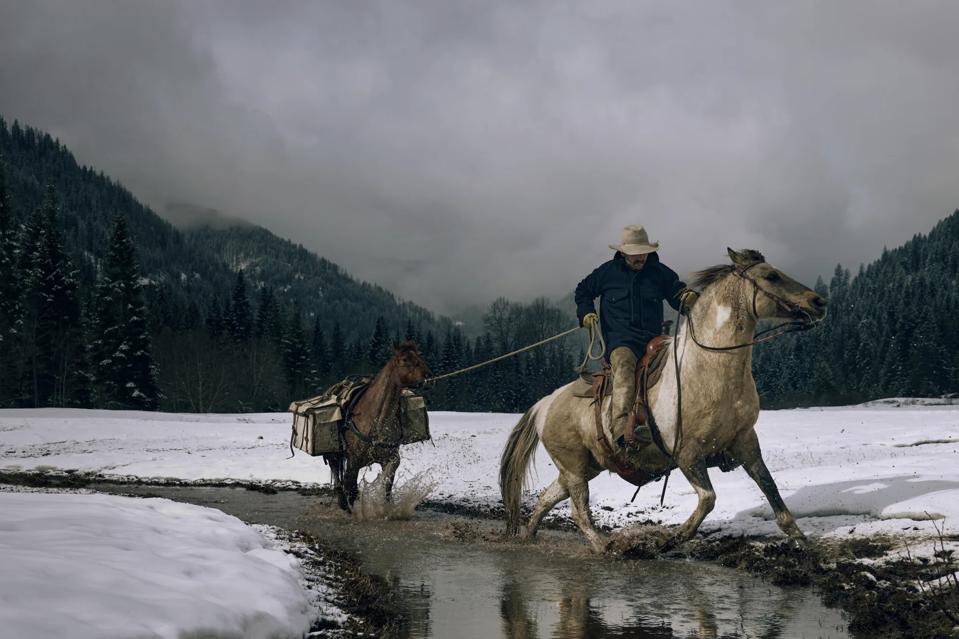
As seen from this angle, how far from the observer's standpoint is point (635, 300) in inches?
369

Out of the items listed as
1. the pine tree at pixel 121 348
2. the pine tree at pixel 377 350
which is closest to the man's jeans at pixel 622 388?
the pine tree at pixel 121 348

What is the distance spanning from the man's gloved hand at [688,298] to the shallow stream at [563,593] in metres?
2.95

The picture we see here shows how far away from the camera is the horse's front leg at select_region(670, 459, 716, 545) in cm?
806

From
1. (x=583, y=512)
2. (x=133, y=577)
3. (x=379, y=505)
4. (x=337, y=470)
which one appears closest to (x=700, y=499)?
(x=583, y=512)

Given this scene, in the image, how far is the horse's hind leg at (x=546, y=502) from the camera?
33.3 ft

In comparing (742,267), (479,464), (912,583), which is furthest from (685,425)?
(479,464)

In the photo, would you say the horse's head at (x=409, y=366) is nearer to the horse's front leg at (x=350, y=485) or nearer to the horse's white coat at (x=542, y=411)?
the horse's front leg at (x=350, y=485)

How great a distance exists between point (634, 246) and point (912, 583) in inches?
182

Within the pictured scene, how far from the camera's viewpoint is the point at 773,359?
132 metres

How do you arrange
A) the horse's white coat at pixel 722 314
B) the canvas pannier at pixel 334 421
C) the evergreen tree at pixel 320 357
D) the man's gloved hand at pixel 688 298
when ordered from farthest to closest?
the evergreen tree at pixel 320 357 → the canvas pannier at pixel 334 421 → the man's gloved hand at pixel 688 298 → the horse's white coat at pixel 722 314

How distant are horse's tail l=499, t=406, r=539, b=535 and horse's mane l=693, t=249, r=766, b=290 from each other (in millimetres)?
3191

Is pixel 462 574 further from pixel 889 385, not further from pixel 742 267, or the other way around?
pixel 889 385

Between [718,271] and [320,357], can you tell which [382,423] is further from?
[320,357]

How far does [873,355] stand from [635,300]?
122620 mm
